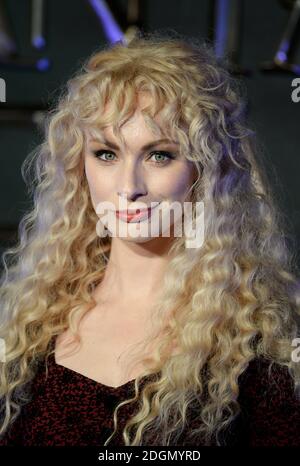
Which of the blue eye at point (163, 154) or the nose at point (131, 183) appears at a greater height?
the blue eye at point (163, 154)

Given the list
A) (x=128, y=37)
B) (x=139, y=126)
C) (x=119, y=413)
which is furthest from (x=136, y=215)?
(x=128, y=37)

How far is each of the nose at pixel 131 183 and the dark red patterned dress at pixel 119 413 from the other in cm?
36

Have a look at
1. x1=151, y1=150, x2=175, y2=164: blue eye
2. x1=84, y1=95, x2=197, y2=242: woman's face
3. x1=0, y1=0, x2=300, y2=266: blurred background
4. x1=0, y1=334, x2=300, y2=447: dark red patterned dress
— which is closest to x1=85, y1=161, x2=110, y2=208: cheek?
x1=84, y1=95, x2=197, y2=242: woman's face

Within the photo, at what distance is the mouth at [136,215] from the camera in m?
1.50

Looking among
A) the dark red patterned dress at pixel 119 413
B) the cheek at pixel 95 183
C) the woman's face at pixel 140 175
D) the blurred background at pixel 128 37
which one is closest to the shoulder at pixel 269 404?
the dark red patterned dress at pixel 119 413

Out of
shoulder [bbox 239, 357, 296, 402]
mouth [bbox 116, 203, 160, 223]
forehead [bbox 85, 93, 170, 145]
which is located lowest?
shoulder [bbox 239, 357, 296, 402]

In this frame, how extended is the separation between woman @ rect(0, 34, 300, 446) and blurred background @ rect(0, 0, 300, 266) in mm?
874

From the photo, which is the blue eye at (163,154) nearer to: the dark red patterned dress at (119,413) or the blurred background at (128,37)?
the dark red patterned dress at (119,413)

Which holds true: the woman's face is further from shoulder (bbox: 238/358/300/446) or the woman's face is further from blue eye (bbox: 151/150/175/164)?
shoulder (bbox: 238/358/300/446)

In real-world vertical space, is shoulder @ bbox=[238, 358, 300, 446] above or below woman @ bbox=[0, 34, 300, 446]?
below

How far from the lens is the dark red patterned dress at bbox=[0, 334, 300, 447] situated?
1.46m

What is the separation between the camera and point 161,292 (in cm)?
158

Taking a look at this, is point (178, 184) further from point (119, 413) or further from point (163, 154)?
point (119, 413)

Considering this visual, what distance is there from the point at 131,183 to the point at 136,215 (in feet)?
0.22
